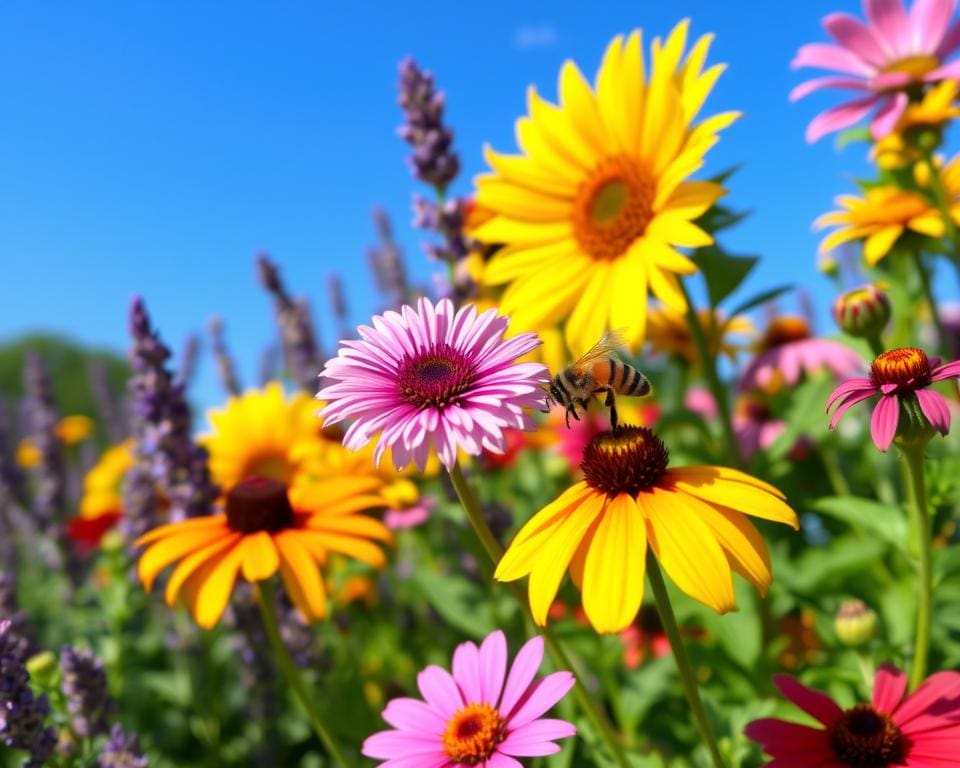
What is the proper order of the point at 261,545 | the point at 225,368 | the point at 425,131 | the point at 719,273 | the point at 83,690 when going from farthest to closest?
the point at 225,368 < the point at 425,131 < the point at 719,273 < the point at 83,690 < the point at 261,545

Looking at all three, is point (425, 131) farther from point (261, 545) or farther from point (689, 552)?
point (689, 552)

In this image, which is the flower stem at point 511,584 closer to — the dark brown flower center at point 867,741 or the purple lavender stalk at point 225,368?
the dark brown flower center at point 867,741

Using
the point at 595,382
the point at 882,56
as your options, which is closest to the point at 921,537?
the point at 595,382

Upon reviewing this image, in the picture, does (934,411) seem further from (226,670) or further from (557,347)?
(226,670)

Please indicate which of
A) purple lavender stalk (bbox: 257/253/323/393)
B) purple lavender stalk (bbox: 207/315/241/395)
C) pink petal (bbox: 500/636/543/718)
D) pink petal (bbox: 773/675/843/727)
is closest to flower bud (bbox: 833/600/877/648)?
pink petal (bbox: 773/675/843/727)

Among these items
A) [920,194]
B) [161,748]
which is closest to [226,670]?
[161,748]

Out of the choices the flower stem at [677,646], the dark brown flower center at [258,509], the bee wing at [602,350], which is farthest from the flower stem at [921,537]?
the dark brown flower center at [258,509]
